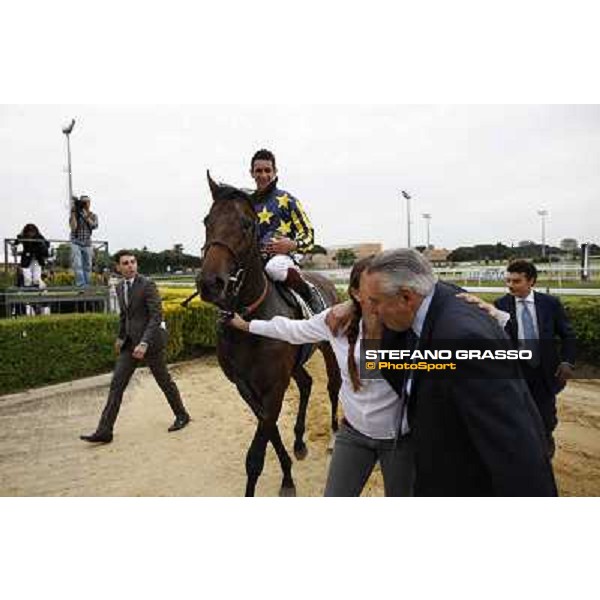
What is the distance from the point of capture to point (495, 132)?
270cm

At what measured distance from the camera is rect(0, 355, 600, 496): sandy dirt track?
301cm

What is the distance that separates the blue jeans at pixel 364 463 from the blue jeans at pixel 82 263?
1.94 metres

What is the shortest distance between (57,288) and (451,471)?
2783 millimetres

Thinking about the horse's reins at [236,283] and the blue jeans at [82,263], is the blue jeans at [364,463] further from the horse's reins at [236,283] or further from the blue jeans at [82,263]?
the blue jeans at [82,263]

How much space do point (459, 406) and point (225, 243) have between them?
1.66 meters

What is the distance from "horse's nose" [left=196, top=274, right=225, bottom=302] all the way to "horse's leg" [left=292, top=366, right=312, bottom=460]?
4.47ft

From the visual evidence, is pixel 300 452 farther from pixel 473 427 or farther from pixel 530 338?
pixel 473 427

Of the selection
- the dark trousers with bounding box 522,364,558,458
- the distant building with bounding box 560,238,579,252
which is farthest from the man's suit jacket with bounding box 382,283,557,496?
the distant building with bounding box 560,238,579,252

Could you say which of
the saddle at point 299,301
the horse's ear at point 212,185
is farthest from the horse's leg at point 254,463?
the horse's ear at point 212,185

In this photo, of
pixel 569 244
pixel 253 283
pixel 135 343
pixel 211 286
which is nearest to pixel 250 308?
pixel 253 283

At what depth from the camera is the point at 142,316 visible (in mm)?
3766

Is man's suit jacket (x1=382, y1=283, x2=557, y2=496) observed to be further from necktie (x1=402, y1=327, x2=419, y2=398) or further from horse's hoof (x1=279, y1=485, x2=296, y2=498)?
horse's hoof (x1=279, y1=485, x2=296, y2=498)

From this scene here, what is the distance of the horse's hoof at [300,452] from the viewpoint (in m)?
4.11

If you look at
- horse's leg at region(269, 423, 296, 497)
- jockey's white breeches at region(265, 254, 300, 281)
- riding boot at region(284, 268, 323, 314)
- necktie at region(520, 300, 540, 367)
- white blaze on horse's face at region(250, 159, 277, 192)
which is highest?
white blaze on horse's face at region(250, 159, 277, 192)
